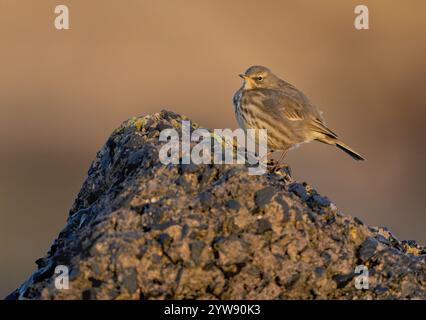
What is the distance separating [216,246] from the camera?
4.78m

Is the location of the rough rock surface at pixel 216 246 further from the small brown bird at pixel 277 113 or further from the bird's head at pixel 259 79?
the bird's head at pixel 259 79

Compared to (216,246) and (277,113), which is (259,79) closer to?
(277,113)

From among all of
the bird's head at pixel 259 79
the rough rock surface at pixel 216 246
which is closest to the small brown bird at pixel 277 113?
the bird's head at pixel 259 79

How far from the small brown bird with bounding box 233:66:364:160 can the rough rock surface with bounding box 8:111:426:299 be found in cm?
311

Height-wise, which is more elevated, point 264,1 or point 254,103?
point 264,1

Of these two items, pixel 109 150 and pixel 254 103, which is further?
pixel 254 103

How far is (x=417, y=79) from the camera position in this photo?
23.4 m

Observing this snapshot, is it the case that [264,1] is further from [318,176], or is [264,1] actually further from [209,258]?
[209,258]

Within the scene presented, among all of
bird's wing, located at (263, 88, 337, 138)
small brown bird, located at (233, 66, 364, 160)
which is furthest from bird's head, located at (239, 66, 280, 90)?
bird's wing, located at (263, 88, 337, 138)

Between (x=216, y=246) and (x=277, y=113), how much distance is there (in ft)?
13.2

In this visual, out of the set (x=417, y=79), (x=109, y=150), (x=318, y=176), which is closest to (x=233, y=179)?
(x=109, y=150)

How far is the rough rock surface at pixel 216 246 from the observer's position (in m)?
4.63

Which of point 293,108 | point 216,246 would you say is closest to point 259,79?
point 293,108

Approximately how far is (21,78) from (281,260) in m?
16.2
